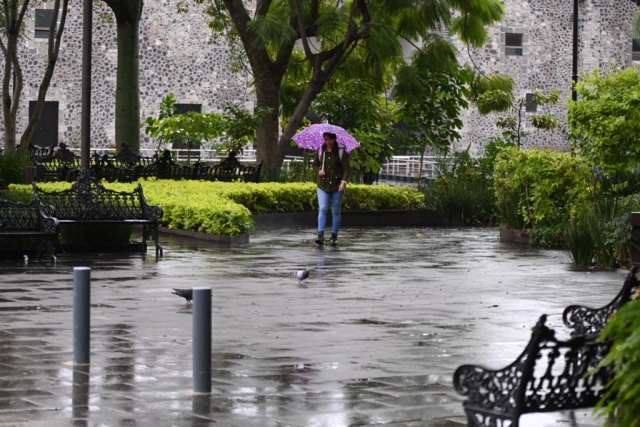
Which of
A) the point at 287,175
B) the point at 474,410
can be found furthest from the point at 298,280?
the point at 287,175

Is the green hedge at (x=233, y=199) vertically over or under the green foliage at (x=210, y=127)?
under

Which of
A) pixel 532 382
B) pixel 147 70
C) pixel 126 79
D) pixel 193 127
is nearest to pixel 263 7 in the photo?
pixel 193 127

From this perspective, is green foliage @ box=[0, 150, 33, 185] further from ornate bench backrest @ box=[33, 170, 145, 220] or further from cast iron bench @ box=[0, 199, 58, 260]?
cast iron bench @ box=[0, 199, 58, 260]

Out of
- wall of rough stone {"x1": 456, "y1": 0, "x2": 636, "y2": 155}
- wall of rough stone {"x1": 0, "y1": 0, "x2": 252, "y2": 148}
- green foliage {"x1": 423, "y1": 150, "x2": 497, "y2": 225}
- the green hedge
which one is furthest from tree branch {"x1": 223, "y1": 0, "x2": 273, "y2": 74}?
wall of rough stone {"x1": 456, "y1": 0, "x2": 636, "y2": 155}

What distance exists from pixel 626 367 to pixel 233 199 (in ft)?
61.4

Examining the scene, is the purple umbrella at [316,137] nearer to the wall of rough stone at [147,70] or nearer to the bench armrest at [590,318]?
the bench armrest at [590,318]

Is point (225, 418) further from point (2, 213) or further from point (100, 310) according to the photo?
point (2, 213)

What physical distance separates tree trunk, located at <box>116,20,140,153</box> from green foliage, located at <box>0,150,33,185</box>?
7.67 ft

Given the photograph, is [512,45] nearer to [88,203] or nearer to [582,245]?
[582,245]

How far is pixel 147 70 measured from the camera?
4791 centimetres

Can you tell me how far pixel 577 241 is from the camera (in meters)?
16.8

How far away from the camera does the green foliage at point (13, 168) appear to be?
26.3 metres

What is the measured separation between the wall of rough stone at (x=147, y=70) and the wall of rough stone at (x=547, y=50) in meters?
9.56

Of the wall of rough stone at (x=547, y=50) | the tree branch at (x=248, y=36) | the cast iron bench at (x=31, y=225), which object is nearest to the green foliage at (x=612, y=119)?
the cast iron bench at (x=31, y=225)
